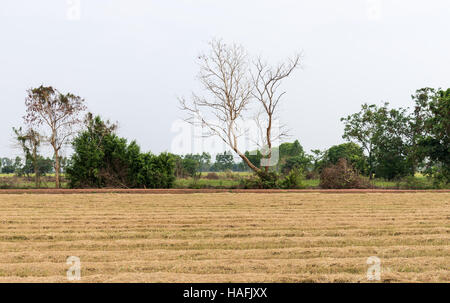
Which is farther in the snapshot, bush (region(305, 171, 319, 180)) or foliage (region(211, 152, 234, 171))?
foliage (region(211, 152, 234, 171))

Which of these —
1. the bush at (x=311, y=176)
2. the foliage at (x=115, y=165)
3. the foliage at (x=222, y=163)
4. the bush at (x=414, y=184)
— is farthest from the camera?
the foliage at (x=222, y=163)

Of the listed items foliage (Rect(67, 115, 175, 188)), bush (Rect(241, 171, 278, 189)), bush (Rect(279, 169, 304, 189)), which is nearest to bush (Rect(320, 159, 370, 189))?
bush (Rect(279, 169, 304, 189))

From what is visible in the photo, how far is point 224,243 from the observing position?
5.47m

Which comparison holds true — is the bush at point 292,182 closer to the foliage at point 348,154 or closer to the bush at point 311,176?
the bush at point 311,176

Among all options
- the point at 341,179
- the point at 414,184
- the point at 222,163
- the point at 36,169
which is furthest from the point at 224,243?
the point at 222,163

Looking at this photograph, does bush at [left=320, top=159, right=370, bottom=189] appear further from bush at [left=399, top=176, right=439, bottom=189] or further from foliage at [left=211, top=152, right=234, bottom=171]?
foliage at [left=211, top=152, right=234, bottom=171]

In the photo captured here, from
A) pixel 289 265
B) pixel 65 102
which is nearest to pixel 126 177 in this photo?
pixel 65 102

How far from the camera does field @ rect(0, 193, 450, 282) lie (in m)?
4.00

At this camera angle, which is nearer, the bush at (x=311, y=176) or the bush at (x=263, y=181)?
the bush at (x=263, y=181)

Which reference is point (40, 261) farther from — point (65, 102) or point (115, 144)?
point (65, 102)

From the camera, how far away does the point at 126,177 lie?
673 inches

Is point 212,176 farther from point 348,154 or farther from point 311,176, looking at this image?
point 348,154

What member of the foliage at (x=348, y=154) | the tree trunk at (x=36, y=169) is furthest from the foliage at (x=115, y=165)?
the foliage at (x=348, y=154)

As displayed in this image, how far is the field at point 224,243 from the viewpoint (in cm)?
400
